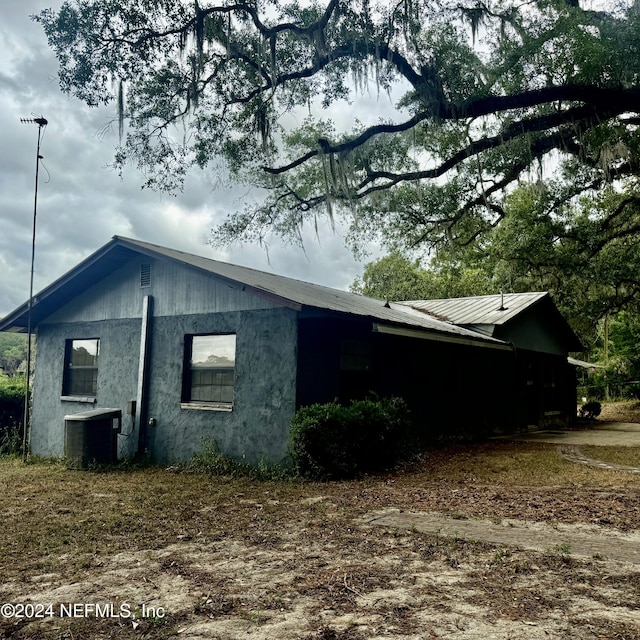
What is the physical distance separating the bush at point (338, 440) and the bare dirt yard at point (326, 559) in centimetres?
43

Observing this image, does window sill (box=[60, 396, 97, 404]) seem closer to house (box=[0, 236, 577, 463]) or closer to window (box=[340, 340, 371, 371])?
house (box=[0, 236, 577, 463])

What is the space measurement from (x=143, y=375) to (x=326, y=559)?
702cm

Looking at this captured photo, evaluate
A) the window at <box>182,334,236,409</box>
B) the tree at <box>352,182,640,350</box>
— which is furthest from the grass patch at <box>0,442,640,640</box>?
the tree at <box>352,182,640,350</box>

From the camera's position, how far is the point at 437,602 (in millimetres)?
3516

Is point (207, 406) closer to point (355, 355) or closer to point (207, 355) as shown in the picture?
point (207, 355)

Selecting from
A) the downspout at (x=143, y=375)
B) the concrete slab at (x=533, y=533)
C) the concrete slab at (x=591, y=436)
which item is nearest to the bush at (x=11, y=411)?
the downspout at (x=143, y=375)

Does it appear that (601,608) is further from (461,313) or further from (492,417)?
(461,313)

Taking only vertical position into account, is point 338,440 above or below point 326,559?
above

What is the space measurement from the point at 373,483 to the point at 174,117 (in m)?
7.80

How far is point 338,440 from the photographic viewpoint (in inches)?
325

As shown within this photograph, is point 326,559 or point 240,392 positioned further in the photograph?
point 240,392

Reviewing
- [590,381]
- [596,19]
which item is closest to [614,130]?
[596,19]

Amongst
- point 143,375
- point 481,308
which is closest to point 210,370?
point 143,375

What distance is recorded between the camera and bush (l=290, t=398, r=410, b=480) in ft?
26.7
